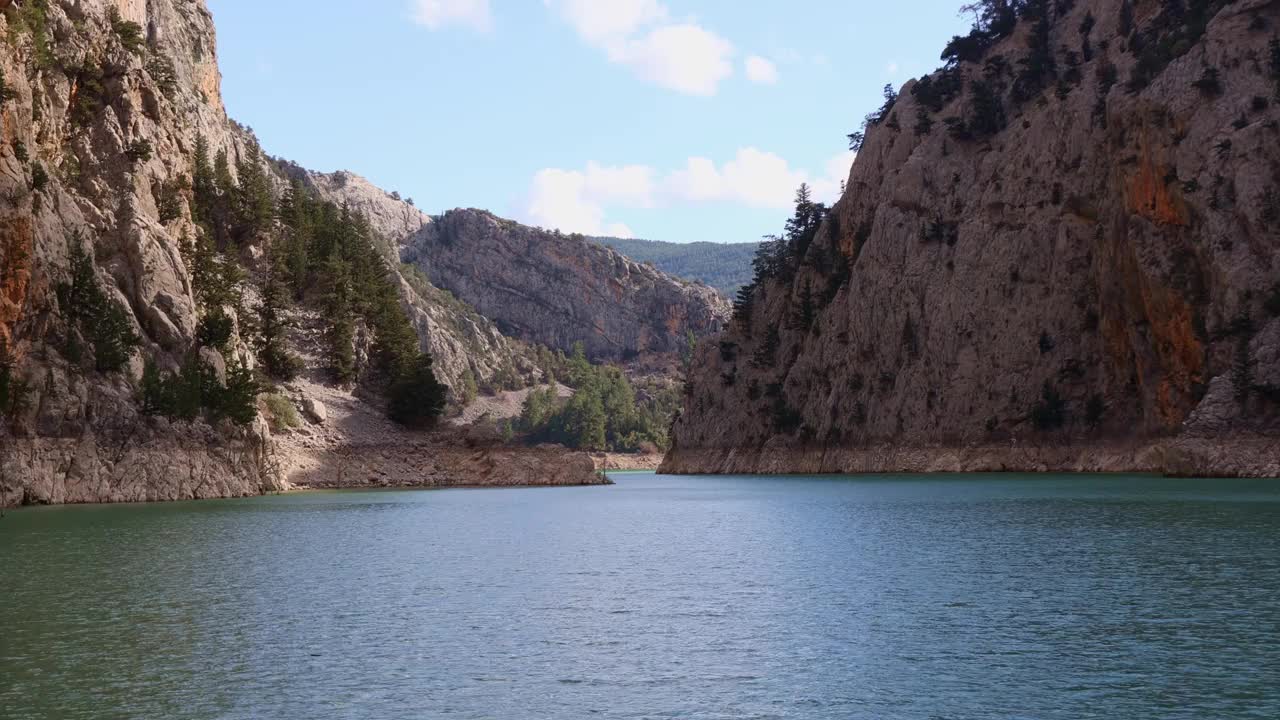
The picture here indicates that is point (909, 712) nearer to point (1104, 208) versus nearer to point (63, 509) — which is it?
point (63, 509)

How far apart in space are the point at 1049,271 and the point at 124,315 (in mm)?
89059

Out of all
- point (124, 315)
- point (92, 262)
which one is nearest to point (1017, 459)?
point (124, 315)

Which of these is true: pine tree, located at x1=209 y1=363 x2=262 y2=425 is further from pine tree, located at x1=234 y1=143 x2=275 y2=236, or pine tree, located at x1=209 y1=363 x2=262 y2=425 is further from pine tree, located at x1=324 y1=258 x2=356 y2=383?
pine tree, located at x1=234 y1=143 x2=275 y2=236

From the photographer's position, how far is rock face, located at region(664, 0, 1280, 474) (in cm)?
9521

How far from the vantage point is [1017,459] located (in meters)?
119

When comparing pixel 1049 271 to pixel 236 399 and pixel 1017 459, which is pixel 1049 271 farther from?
pixel 236 399

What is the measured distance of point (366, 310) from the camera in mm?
132250

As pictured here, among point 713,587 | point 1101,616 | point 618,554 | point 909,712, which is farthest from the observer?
point 618,554

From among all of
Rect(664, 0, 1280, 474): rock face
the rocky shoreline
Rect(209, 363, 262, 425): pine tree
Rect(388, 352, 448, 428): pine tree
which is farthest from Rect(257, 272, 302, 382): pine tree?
Rect(664, 0, 1280, 474): rock face

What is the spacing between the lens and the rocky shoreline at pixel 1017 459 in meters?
84.8

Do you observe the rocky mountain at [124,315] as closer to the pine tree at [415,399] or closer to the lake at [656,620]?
the pine tree at [415,399]

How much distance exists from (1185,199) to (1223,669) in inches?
3492

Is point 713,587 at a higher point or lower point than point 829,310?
lower

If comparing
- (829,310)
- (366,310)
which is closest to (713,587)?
(366,310)
